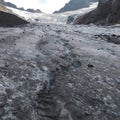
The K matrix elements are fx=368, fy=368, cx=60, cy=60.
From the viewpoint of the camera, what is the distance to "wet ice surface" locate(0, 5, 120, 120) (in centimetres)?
1233

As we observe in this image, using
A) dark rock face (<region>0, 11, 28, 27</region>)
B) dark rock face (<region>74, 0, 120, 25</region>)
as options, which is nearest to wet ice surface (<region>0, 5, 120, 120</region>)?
dark rock face (<region>0, 11, 28, 27</region>)

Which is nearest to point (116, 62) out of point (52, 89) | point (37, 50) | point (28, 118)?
point (37, 50)

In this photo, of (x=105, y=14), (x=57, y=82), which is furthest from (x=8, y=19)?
(x=105, y=14)

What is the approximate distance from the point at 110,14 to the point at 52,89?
65.9 meters

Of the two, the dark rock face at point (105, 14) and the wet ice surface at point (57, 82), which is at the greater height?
the wet ice surface at point (57, 82)

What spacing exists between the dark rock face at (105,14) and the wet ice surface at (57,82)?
54150 millimetres

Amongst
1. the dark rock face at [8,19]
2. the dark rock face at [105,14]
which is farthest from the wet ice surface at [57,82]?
the dark rock face at [105,14]

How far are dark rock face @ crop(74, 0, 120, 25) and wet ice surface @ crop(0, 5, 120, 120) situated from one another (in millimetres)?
54150

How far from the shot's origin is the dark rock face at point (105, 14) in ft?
250

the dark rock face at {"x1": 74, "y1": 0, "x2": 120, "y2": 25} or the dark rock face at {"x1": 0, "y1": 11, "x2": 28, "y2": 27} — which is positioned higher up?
the dark rock face at {"x1": 0, "y1": 11, "x2": 28, "y2": 27}

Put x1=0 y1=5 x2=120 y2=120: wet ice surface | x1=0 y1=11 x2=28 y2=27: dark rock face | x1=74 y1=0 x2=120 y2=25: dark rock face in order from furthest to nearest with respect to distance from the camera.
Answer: x1=74 y1=0 x2=120 y2=25: dark rock face, x1=0 y1=11 x2=28 y2=27: dark rock face, x1=0 y1=5 x2=120 y2=120: wet ice surface

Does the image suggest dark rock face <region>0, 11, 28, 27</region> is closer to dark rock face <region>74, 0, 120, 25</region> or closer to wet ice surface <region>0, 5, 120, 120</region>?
wet ice surface <region>0, 5, 120, 120</region>

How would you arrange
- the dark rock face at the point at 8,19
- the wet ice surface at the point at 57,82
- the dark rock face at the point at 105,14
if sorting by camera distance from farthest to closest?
the dark rock face at the point at 105,14, the dark rock face at the point at 8,19, the wet ice surface at the point at 57,82

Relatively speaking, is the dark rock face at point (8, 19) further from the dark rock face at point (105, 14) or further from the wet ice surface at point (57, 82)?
the dark rock face at point (105, 14)
